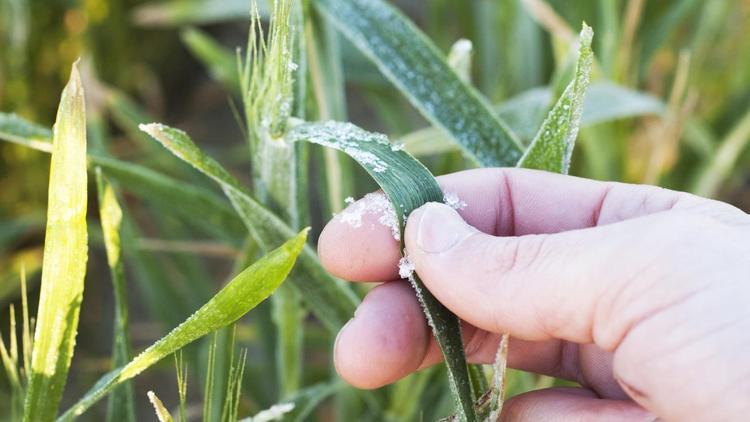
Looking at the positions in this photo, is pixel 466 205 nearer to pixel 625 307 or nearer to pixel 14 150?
pixel 625 307

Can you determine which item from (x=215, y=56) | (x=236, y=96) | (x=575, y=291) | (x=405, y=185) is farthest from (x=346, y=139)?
(x=236, y=96)

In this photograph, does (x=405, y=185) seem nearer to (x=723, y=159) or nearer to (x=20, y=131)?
(x=20, y=131)

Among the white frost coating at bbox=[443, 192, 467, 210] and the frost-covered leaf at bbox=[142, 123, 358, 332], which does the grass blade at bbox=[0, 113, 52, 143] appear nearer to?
the frost-covered leaf at bbox=[142, 123, 358, 332]

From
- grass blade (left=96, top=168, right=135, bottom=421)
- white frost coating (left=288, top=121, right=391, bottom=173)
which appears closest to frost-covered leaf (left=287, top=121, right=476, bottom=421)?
white frost coating (left=288, top=121, right=391, bottom=173)

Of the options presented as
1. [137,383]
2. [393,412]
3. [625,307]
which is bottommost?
[137,383]

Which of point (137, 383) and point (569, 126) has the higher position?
point (569, 126)

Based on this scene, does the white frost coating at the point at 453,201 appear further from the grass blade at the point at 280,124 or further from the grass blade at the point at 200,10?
the grass blade at the point at 200,10

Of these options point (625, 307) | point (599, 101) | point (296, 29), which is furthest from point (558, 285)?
point (599, 101)
